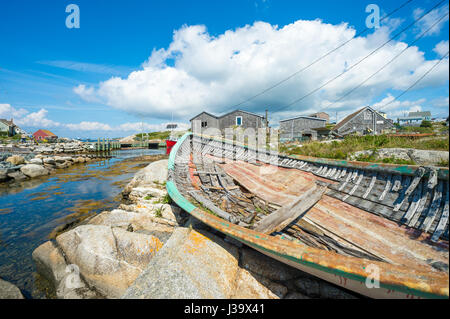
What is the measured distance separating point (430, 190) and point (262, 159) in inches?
232

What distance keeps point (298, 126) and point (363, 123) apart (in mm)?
9345

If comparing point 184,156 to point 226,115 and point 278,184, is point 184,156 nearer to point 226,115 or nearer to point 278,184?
point 278,184

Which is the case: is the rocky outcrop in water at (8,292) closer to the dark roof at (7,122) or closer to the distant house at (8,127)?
the distant house at (8,127)

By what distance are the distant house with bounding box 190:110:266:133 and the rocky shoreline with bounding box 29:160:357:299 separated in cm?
2843

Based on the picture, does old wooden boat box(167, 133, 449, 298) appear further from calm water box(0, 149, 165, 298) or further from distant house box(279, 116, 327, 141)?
distant house box(279, 116, 327, 141)

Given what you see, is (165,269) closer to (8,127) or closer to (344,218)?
(344,218)

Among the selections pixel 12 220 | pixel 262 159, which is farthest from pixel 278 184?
pixel 12 220

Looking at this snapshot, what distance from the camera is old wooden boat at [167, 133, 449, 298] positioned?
1.92 m

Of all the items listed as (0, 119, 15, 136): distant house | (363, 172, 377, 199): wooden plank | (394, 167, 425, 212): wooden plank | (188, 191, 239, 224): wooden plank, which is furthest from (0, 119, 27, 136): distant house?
(394, 167, 425, 212): wooden plank

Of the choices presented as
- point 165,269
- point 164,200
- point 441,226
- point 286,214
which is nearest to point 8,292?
point 165,269

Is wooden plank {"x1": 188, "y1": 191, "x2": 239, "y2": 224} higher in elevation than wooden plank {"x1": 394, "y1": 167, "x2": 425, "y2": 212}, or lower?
lower

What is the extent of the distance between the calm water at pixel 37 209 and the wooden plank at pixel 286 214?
4836mm

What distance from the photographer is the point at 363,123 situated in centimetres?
2659

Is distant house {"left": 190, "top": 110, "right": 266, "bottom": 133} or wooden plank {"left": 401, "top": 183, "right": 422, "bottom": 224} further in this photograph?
distant house {"left": 190, "top": 110, "right": 266, "bottom": 133}
